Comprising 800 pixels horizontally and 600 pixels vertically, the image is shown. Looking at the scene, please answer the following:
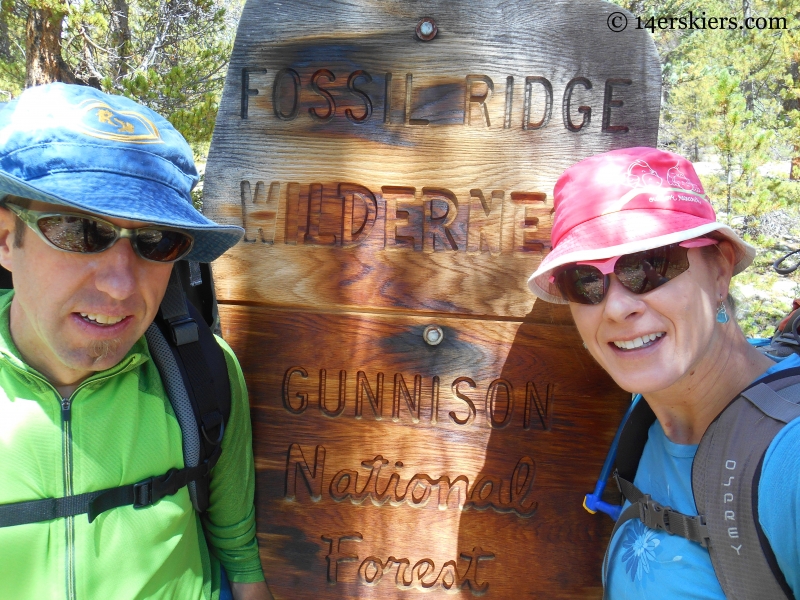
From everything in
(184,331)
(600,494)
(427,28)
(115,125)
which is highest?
(427,28)

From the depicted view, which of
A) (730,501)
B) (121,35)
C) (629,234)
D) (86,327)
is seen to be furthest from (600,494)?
(121,35)

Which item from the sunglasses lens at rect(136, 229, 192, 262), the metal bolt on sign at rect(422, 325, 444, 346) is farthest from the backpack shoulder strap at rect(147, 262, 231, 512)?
the metal bolt on sign at rect(422, 325, 444, 346)

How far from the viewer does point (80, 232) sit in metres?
1.30

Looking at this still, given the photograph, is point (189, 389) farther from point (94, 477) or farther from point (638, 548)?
point (638, 548)

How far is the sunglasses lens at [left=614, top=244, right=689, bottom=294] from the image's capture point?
4.48 ft

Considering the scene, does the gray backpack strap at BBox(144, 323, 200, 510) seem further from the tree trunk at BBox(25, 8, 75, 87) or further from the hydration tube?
the tree trunk at BBox(25, 8, 75, 87)

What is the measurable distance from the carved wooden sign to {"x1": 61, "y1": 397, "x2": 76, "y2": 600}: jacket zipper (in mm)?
658

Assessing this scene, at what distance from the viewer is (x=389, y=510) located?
6.58 ft

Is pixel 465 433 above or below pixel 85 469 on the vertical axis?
below

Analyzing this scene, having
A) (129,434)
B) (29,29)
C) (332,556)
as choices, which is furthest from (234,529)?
(29,29)

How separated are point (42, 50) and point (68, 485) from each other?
4.14 m

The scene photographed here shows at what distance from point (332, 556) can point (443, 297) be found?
93 cm

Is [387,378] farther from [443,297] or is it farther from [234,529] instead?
[234,529]

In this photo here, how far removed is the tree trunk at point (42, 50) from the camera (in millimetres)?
4340
